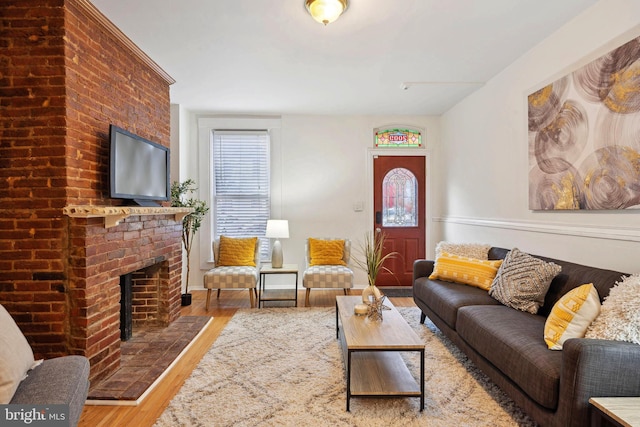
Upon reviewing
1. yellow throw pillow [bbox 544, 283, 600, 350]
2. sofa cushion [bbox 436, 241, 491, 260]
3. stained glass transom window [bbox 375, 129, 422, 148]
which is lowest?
yellow throw pillow [bbox 544, 283, 600, 350]

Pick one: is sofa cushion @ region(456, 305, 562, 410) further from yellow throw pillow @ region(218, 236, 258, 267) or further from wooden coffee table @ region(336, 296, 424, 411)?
yellow throw pillow @ region(218, 236, 258, 267)

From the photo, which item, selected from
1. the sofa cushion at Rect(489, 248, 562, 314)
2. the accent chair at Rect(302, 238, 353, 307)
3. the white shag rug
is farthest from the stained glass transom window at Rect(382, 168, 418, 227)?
the sofa cushion at Rect(489, 248, 562, 314)

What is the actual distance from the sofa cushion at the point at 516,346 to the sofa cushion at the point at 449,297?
0.44ft

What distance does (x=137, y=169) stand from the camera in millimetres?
2932

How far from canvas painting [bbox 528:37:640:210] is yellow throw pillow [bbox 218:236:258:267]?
10.7 ft

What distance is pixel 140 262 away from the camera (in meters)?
3.01

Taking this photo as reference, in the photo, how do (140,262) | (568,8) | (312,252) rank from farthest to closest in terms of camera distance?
(312,252)
(140,262)
(568,8)

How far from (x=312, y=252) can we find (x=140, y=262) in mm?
2310

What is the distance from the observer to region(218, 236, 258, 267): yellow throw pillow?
4.57 metres

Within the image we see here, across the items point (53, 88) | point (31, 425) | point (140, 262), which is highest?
point (53, 88)

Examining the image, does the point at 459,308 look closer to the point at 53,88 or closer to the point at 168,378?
the point at 168,378

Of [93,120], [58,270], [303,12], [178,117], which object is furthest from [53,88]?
[178,117]

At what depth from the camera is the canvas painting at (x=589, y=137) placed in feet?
7.16

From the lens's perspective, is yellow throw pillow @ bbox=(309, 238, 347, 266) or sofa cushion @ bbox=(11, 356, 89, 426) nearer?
sofa cushion @ bbox=(11, 356, 89, 426)
